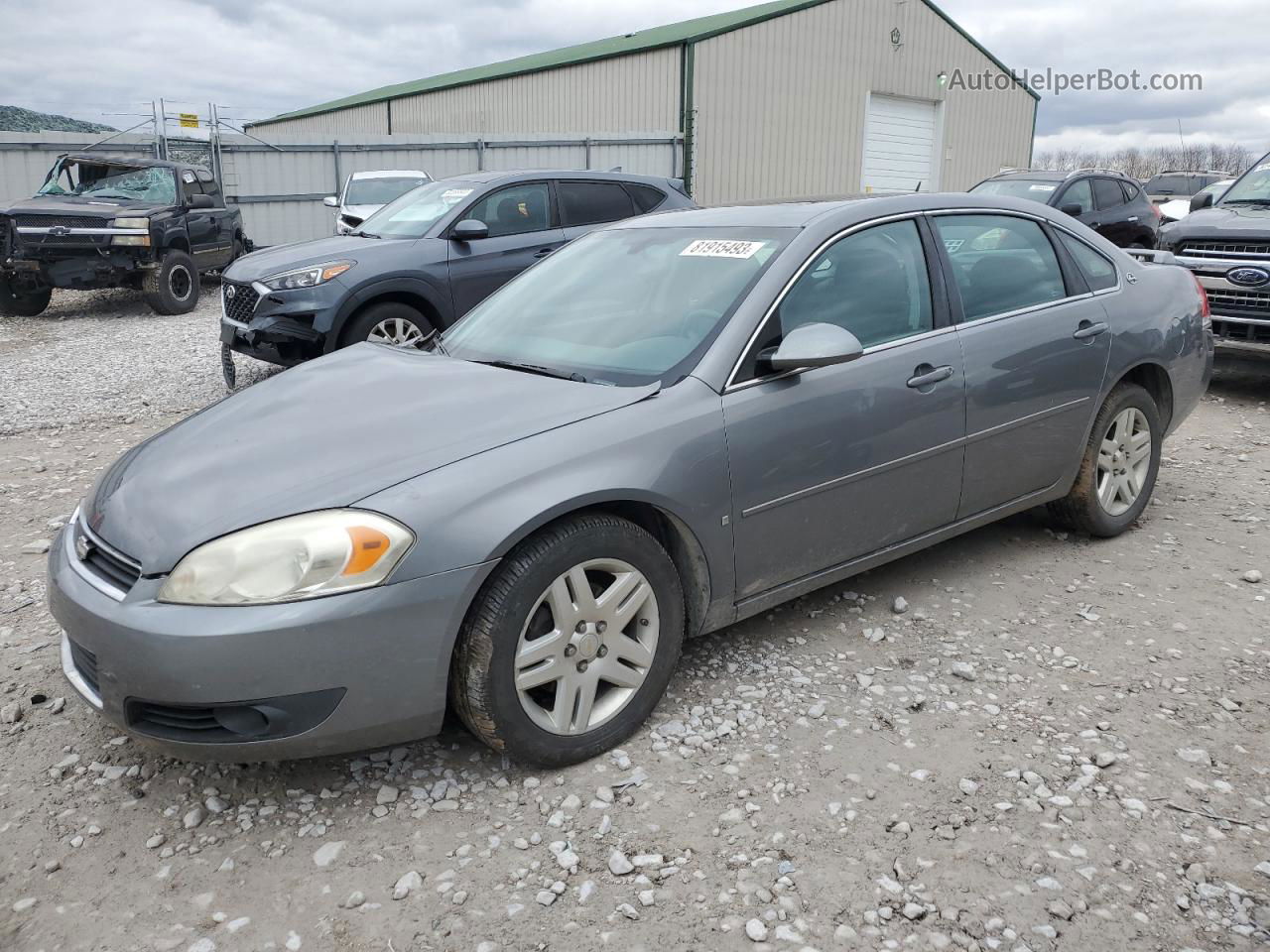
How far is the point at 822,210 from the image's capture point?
3549mm

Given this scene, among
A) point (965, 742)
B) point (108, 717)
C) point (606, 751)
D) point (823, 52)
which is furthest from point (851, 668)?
point (823, 52)

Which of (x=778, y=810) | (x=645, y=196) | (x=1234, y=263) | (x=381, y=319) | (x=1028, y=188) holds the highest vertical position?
(x=1028, y=188)

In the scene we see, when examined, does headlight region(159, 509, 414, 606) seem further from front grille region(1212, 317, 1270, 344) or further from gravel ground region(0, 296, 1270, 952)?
front grille region(1212, 317, 1270, 344)

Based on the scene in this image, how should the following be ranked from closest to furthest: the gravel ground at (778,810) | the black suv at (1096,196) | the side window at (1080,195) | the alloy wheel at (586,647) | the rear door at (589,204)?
the gravel ground at (778,810) < the alloy wheel at (586,647) < the rear door at (589,204) < the black suv at (1096,196) < the side window at (1080,195)

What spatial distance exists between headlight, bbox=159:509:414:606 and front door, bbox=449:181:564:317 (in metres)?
5.24

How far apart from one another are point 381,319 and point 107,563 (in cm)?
486

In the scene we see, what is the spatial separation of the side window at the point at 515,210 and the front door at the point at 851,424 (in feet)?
16.1

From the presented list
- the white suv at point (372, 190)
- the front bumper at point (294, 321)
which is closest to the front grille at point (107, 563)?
the front bumper at point (294, 321)

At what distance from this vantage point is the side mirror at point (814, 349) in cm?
302

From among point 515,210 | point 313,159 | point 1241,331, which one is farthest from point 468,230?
point 313,159

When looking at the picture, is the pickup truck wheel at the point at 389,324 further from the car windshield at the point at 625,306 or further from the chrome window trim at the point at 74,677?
the chrome window trim at the point at 74,677

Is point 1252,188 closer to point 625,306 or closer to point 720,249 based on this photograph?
point 720,249

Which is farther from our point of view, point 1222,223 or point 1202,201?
point 1202,201

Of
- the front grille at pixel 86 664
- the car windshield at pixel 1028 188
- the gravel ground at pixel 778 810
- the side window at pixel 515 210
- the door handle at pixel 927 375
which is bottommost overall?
the gravel ground at pixel 778 810
